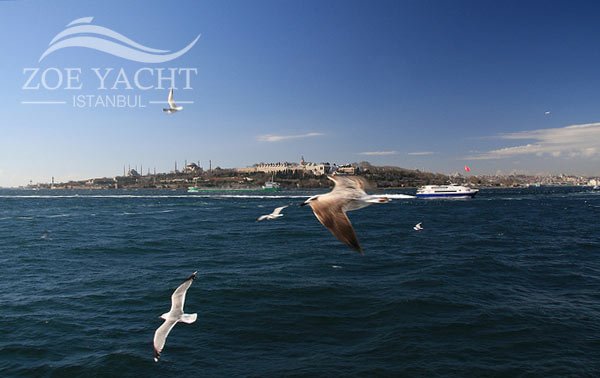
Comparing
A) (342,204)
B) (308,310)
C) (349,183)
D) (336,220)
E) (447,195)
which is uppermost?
(349,183)

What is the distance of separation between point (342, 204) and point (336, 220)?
1.55 feet

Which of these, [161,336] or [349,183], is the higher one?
[349,183]

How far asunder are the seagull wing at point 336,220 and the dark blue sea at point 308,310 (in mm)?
9458

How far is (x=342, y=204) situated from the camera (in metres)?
4.09

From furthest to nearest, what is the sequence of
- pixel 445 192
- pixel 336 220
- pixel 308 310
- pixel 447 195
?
pixel 445 192 → pixel 447 195 → pixel 308 310 → pixel 336 220

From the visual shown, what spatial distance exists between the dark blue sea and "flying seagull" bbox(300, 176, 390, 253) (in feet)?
29.0

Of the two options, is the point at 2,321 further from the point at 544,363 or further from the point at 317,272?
the point at 544,363

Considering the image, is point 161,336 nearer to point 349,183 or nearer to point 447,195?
point 349,183

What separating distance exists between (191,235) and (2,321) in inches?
1006

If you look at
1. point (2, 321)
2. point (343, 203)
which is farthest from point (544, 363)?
point (2, 321)

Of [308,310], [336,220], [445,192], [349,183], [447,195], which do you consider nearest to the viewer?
[336,220]

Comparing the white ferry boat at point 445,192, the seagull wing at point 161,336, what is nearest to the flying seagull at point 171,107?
the seagull wing at point 161,336

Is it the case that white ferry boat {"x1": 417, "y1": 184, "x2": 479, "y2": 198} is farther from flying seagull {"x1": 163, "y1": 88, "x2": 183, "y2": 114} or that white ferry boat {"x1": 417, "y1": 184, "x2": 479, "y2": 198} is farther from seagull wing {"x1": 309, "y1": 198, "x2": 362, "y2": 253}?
seagull wing {"x1": 309, "y1": 198, "x2": 362, "y2": 253}

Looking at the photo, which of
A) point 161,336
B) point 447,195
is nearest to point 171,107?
point 161,336
